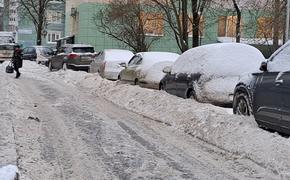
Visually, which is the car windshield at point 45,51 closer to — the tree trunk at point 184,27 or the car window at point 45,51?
the car window at point 45,51

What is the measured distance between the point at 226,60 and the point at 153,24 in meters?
26.5

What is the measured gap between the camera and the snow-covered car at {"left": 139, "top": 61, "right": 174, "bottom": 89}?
16.4m

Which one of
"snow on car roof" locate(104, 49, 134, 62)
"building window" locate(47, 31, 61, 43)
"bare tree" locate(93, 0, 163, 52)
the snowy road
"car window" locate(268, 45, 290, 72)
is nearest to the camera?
the snowy road

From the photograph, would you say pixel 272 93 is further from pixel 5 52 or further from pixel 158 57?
pixel 5 52

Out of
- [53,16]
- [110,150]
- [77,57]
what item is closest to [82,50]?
[77,57]

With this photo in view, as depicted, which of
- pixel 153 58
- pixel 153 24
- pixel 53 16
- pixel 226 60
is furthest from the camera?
pixel 53 16

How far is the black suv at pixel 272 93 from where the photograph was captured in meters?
8.09

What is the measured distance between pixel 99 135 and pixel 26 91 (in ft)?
28.6

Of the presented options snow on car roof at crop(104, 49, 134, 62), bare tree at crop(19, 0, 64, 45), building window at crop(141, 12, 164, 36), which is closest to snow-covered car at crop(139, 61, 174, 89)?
snow on car roof at crop(104, 49, 134, 62)

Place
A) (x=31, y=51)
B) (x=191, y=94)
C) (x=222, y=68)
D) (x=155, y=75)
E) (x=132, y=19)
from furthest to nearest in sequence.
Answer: (x=31, y=51) → (x=132, y=19) → (x=155, y=75) → (x=191, y=94) → (x=222, y=68)

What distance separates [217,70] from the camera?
12008 mm

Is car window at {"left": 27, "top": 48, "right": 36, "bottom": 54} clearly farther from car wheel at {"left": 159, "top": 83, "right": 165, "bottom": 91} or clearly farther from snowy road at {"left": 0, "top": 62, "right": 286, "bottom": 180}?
snowy road at {"left": 0, "top": 62, "right": 286, "bottom": 180}

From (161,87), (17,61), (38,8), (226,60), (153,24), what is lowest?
(161,87)

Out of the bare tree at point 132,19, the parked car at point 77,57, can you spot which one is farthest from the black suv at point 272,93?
the bare tree at point 132,19
